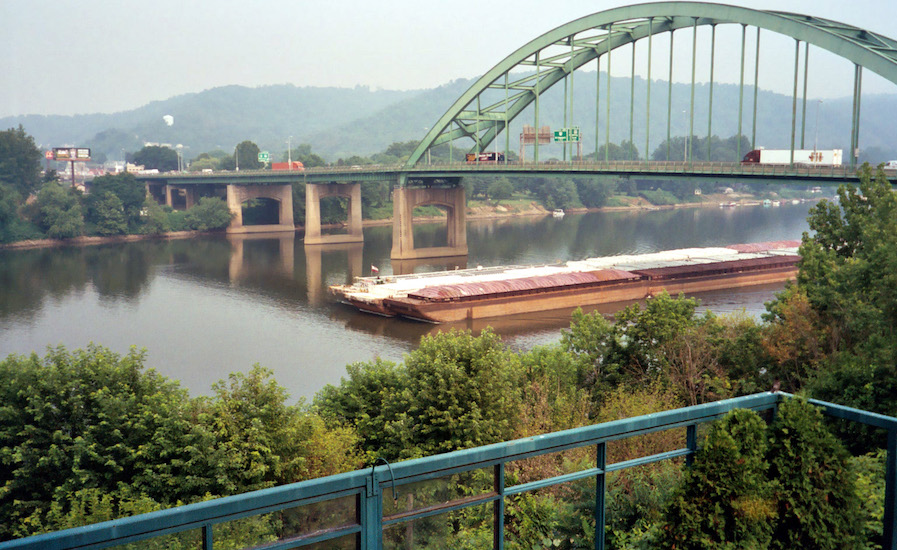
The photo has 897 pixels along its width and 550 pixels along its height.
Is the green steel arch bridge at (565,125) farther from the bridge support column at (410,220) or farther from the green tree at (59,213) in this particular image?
the green tree at (59,213)

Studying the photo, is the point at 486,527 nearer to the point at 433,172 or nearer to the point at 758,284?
the point at 758,284

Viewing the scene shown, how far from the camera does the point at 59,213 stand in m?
89.9

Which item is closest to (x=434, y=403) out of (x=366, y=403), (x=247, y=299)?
(x=366, y=403)

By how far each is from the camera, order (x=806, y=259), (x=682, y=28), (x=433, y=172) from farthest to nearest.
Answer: (x=433, y=172)
(x=682, y=28)
(x=806, y=259)

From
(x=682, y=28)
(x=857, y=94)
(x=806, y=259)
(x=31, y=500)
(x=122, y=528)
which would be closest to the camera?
(x=122, y=528)

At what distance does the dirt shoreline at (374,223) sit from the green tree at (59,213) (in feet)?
3.98

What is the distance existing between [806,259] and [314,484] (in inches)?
1074

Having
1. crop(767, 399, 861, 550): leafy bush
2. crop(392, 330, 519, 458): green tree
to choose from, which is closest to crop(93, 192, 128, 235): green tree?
crop(392, 330, 519, 458): green tree

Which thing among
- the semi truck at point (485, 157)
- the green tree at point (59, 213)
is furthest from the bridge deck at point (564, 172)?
the green tree at point (59, 213)

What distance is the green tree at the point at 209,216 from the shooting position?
100750 millimetres

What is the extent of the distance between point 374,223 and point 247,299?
60.8 metres

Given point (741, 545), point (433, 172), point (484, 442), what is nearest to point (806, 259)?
point (484, 442)

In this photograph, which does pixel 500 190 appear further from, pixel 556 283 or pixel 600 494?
pixel 600 494

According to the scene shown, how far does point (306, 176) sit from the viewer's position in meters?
95.0
